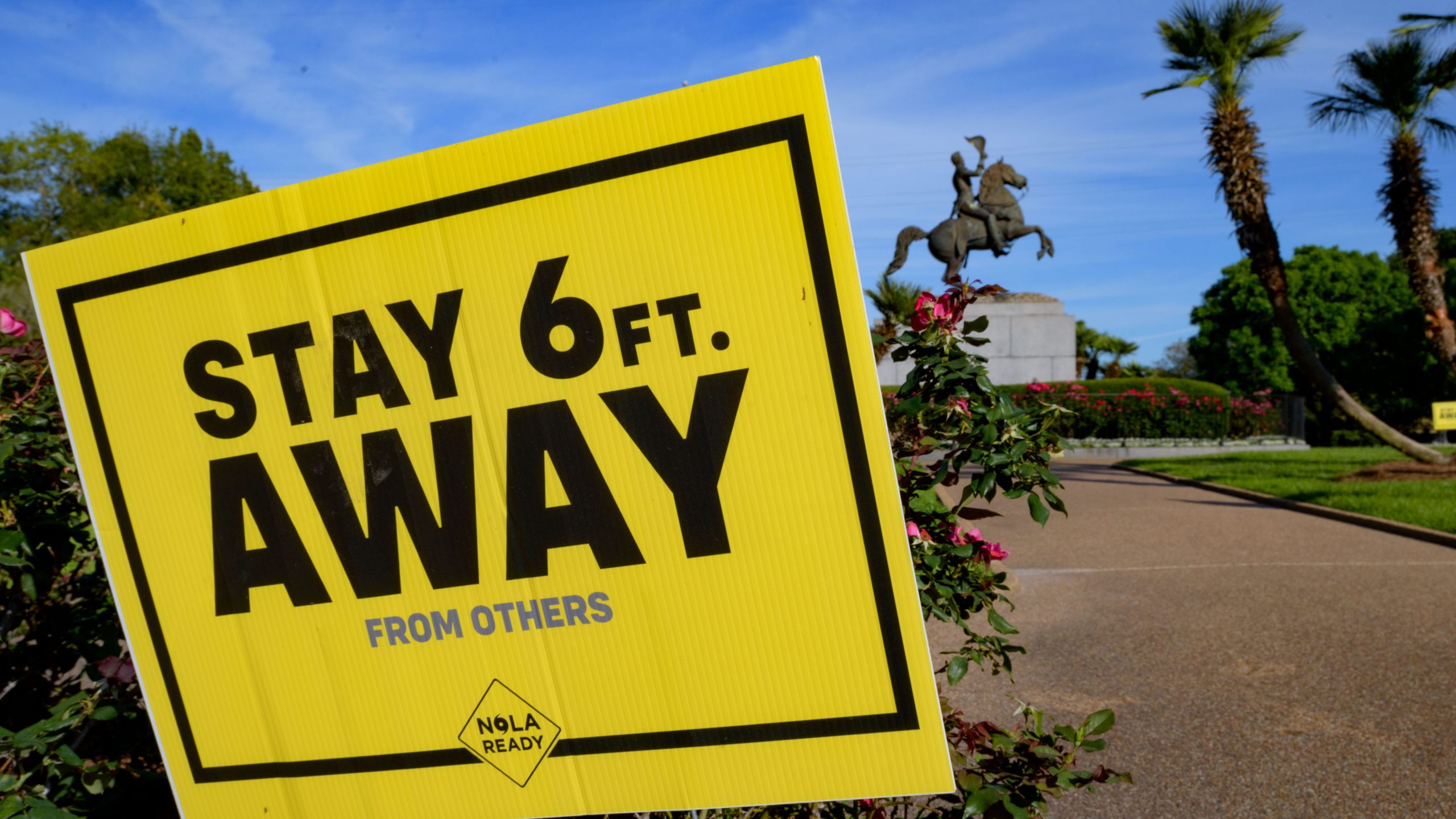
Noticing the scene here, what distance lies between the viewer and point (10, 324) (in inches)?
83.9

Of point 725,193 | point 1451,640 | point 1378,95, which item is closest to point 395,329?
point 725,193

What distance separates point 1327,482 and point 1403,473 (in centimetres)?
117

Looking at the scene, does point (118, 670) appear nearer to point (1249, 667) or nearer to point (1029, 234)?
point (1249, 667)

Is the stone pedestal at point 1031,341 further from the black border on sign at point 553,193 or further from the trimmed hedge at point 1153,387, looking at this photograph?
the black border on sign at point 553,193

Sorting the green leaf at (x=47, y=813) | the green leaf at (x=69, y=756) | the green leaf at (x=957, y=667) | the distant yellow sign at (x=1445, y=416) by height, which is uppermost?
the green leaf at (x=69, y=756)

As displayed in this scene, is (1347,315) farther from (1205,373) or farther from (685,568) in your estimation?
(685,568)

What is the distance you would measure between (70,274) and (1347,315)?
152ft

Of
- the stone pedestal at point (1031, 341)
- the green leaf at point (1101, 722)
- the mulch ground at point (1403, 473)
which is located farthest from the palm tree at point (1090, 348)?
the green leaf at point (1101, 722)

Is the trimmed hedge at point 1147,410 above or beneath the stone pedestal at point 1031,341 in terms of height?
beneath

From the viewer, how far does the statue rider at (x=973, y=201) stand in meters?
17.7

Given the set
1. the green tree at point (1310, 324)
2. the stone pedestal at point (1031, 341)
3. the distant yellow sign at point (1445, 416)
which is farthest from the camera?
the green tree at point (1310, 324)

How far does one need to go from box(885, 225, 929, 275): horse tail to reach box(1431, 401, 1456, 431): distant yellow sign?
9.17 metres

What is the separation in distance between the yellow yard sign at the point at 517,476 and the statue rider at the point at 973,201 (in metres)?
17.7

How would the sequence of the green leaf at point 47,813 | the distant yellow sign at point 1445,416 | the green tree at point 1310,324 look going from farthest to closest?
the green tree at point 1310,324, the distant yellow sign at point 1445,416, the green leaf at point 47,813
